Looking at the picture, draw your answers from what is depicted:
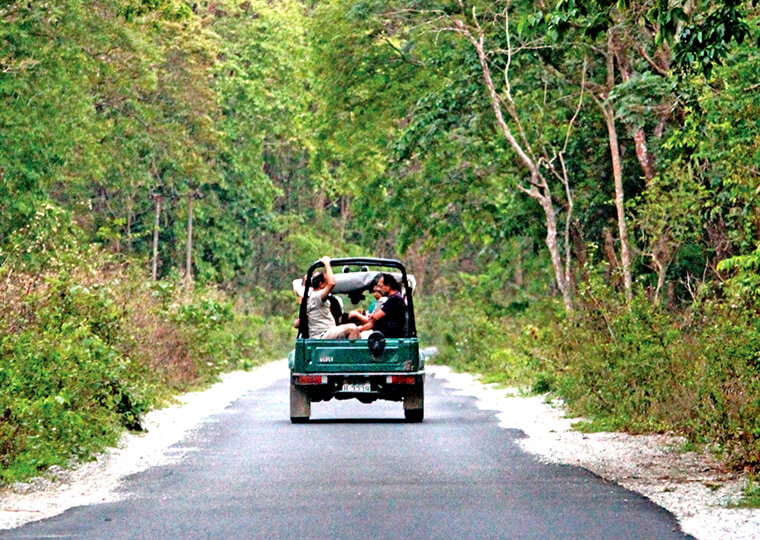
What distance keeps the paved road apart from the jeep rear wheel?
1.84m

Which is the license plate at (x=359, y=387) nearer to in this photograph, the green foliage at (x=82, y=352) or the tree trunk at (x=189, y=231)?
the green foliage at (x=82, y=352)

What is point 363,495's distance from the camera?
40.5ft

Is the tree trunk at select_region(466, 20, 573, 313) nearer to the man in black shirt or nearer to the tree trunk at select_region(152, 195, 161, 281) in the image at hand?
the man in black shirt

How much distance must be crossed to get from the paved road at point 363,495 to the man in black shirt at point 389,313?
242 centimetres

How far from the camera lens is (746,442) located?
13.7 metres

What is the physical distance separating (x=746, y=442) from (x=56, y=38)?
23.5 m

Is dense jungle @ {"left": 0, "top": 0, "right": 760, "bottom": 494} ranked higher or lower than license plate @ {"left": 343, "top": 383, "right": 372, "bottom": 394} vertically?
higher

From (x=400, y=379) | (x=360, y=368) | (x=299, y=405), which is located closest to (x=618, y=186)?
(x=400, y=379)

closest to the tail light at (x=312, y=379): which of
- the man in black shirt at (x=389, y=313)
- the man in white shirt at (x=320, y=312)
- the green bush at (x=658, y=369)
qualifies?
the man in white shirt at (x=320, y=312)

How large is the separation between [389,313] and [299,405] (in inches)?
67.7

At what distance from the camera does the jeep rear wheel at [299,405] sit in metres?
20.9

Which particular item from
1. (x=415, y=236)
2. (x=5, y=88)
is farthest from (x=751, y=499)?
(x=415, y=236)

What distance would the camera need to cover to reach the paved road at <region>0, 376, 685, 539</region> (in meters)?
10.4

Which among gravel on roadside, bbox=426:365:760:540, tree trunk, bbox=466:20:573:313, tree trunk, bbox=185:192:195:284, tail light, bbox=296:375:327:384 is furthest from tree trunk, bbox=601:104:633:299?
tree trunk, bbox=185:192:195:284
